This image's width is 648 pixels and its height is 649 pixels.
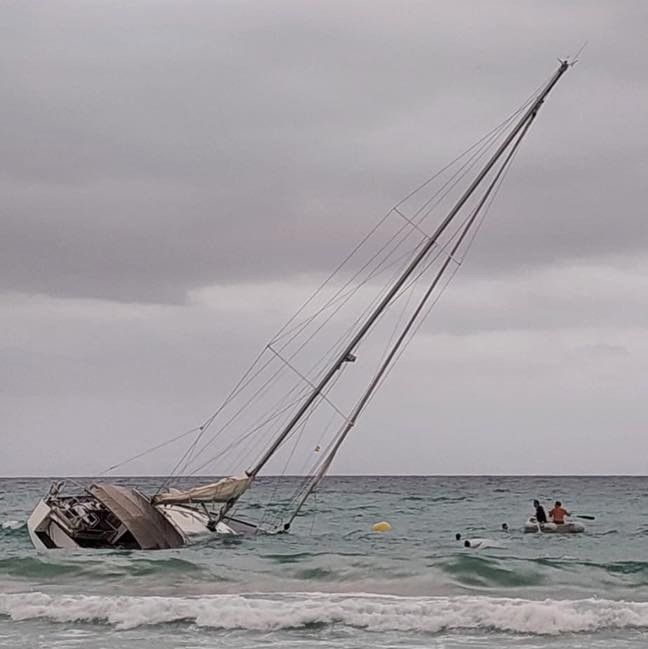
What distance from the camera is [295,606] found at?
2270 cm

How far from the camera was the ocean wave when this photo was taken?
2184 centimetres

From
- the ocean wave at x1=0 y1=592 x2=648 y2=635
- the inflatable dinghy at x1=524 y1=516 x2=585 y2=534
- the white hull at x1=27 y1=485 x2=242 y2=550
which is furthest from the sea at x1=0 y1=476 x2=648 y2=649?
the inflatable dinghy at x1=524 y1=516 x2=585 y2=534

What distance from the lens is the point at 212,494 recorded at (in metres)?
36.0

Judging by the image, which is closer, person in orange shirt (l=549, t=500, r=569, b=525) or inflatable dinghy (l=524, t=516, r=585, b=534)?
inflatable dinghy (l=524, t=516, r=585, b=534)

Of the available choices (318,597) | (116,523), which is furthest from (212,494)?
(318,597)

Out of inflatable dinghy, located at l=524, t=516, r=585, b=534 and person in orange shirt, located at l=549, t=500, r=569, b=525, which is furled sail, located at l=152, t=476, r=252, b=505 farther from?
person in orange shirt, located at l=549, t=500, r=569, b=525

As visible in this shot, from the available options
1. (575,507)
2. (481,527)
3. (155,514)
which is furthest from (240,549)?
(575,507)

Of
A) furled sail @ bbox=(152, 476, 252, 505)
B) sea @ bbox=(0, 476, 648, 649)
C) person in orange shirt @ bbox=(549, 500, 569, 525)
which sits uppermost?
furled sail @ bbox=(152, 476, 252, 505)

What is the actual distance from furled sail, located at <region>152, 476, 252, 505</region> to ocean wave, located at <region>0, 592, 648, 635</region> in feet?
39.8

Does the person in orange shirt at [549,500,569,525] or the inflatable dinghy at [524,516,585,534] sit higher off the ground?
the person in orange shirt at [549,500,569,525]

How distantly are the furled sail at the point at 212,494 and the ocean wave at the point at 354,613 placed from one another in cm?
1215

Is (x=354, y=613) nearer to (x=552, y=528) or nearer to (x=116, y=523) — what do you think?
(x=116, y=523)

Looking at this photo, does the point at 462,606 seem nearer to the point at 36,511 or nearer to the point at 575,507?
the point at 36,511

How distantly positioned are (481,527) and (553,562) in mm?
24854
